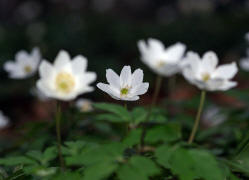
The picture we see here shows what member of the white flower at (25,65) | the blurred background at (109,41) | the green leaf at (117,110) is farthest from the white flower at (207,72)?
the blurred background at (109,41)

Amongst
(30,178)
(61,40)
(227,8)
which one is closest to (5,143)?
(30,178)

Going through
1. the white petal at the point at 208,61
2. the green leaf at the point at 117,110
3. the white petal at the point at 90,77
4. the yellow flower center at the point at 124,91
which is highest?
the white petal at the point at 208,61

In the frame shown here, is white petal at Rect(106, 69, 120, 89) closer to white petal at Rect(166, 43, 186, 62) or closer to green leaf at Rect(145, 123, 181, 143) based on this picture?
green leaf at Rect(145, 123, 181, 143)

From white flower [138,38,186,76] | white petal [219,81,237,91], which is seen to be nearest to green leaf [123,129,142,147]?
white petal [219,81,237,91]

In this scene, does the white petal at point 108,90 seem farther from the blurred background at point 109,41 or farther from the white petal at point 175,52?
the blurred background at point 109,41

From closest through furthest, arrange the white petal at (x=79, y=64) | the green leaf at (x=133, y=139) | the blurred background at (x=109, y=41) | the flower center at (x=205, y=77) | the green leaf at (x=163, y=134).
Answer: the green leaf at (x=133, y=139)
the green leaf at (x=163, y=134)
the white petal at (x=79, y=64)
the flower center at (x=205, y=77)
the blurred background at (x=109, y=41)

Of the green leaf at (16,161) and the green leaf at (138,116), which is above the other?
the green leaf at (138,116)

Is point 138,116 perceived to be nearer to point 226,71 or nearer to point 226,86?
point 226,86

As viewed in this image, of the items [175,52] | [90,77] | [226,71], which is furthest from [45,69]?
[175,52]
